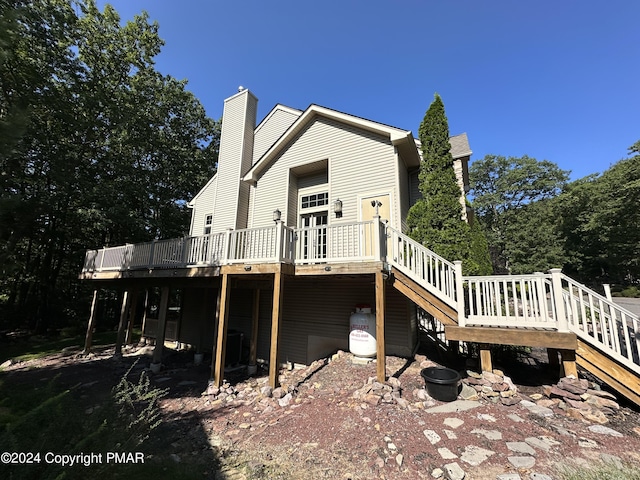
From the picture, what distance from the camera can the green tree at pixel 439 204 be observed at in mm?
7445

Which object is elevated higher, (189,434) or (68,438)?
(68,438)

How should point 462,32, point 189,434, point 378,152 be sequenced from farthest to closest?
point 462,32, point 378,152, point 189,434

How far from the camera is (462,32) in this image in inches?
383

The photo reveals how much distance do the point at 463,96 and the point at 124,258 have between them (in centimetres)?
1534

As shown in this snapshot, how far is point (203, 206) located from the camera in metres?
13.2

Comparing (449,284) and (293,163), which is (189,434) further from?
(293,163)

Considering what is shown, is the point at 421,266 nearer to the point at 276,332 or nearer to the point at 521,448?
the point at 521,448

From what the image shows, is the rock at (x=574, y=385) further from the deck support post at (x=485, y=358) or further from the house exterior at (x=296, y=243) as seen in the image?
the house exterior at (x=296, y=243)

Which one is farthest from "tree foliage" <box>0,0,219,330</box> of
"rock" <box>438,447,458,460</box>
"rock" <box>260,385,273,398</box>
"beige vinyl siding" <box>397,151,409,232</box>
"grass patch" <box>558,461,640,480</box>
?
"grass patch" <box>558,461,640,480</box>

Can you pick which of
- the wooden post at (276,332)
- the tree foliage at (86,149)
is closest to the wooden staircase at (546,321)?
the wooden post at (276,332)

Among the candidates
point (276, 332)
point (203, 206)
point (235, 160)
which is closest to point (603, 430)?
point (276, 332)

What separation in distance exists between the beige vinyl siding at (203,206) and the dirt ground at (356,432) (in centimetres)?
774

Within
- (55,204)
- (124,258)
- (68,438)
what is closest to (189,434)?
(68,438)

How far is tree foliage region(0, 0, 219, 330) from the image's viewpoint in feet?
42.6
